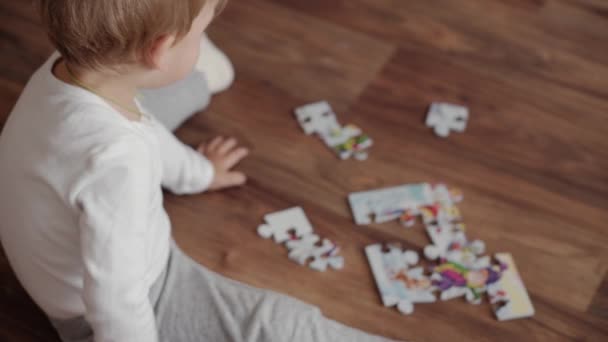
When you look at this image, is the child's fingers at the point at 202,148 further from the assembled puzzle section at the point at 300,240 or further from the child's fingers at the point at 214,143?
the assembled puzzle section at the point at 300,240

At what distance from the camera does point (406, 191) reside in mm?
1677

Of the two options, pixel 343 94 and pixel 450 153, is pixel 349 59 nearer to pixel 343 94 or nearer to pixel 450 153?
pixel 343 94

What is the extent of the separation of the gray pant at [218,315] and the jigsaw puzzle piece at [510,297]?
0.91 ft

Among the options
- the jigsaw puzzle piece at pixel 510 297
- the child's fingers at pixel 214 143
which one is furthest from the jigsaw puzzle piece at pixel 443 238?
the child's fingers at pixel 214 143

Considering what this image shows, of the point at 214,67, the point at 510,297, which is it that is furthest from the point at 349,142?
the point at 510,297

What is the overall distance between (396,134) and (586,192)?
45 centimetres

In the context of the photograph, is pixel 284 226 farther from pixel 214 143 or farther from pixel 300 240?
pixel 214 143

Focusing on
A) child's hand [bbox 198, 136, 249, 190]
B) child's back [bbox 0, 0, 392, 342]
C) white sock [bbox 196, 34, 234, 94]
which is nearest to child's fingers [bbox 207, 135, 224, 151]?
child's hand [bbox 198, 136, 249, 190]

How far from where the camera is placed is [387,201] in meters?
1.66

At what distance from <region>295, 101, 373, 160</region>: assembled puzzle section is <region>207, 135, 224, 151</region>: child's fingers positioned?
0.20 m

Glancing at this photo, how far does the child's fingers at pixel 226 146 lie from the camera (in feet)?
5.61

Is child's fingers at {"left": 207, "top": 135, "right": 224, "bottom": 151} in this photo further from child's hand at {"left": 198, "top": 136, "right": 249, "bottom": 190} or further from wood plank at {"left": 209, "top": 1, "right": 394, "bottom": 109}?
wood plank at {"left": 209, "top": 1, "right": 394, "bottom": 109}

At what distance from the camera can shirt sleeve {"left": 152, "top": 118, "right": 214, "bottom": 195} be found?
148 cm

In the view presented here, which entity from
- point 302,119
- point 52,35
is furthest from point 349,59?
point 52,35
